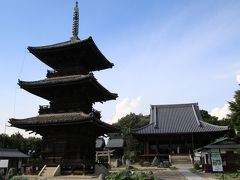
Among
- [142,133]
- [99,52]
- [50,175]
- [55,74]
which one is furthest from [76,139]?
[142,133]

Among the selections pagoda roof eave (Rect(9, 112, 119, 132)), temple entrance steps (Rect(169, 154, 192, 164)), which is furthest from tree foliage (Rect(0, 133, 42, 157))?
pagoda roof eave (Rect(9, 112, 119, 132))

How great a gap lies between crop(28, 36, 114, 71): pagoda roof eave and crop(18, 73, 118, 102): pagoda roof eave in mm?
2439

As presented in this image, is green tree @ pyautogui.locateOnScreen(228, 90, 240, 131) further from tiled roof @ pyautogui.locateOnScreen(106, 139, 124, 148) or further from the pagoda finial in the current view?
tiled roof @ pyautogui.locateOnScreen(106, 139, 124, 148)

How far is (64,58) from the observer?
27938 millimetres

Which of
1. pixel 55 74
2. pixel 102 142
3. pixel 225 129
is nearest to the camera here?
pixel 55 74

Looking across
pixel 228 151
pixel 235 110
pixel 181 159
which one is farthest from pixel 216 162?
pixel 181 159

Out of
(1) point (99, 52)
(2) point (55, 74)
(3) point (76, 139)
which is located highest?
(1) point (99, 52)

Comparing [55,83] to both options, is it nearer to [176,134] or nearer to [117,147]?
[176,134]

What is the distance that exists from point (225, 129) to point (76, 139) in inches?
1096

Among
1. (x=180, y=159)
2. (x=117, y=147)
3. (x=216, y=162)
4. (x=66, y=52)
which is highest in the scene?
(x=66, y=52)

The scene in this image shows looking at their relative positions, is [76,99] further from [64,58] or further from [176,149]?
[176,149]

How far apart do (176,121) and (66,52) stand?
29975 mm

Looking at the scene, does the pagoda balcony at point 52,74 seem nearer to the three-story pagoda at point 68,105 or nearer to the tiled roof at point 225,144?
the three-story pagoda at point 68,105

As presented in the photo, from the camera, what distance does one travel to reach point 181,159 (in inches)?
1736
